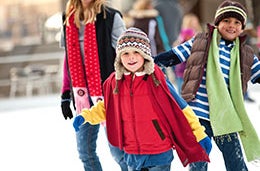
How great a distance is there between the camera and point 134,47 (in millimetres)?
2662

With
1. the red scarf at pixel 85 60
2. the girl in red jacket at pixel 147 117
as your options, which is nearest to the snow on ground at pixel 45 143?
the girl in red jacket at pixel 147 117

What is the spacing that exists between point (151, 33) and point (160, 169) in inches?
158

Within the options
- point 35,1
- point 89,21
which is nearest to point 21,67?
point 35,1

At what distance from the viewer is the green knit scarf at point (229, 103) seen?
3014 mm

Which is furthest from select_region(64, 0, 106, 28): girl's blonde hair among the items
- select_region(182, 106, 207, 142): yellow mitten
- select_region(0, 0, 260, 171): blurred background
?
select_region(0, 0, 260, 171): blurred background

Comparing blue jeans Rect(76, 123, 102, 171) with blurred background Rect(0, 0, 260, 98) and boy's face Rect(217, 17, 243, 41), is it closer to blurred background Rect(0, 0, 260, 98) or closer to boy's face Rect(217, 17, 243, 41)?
boy's face Rect(217, 17, 243, 41)

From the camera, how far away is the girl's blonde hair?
10.7 feet

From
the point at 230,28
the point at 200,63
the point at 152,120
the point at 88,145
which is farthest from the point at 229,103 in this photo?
the point at 88,145

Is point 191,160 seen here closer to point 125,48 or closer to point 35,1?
point 125,48

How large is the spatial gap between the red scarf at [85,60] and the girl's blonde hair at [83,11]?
0.09 ft

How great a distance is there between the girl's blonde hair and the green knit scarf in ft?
2.15

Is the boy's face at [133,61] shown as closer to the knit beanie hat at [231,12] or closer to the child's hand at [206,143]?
the child's hand at [206,143]

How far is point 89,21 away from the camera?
10.6ft

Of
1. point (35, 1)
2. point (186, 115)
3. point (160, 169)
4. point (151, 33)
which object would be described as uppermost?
point (35, 1)
